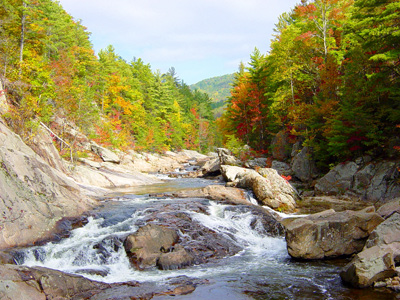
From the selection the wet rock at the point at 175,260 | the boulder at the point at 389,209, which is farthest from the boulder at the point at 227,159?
the wet rock at the point at 175,260

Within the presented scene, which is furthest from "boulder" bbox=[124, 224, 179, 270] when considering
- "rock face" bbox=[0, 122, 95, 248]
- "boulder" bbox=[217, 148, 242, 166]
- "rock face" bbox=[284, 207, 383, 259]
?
"boulder" bbox=[217, 148, 242, 166]

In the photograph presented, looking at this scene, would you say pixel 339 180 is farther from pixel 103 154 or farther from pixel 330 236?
pixel 103 154

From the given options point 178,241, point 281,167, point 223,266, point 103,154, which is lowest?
point 223,266

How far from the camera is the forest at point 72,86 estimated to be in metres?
17.5

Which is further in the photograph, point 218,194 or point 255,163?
point 255,163

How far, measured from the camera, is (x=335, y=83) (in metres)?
20.3

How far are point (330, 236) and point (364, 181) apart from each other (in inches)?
369

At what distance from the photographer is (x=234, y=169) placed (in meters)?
23.1

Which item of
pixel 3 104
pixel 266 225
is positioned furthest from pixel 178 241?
pixel 3 104

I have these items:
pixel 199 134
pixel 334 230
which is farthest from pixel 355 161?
pixel 199 134

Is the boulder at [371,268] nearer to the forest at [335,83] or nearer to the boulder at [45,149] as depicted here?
the forest at [335,83]

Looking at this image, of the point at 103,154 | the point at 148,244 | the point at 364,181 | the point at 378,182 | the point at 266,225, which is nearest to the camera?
the point at 148,244

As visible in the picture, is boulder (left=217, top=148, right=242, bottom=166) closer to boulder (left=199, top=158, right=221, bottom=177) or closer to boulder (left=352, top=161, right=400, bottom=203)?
boulder (left=199, top=158, right=221, bottom=177)

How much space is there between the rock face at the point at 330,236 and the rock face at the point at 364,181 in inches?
285
